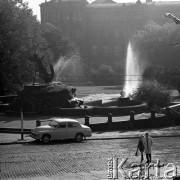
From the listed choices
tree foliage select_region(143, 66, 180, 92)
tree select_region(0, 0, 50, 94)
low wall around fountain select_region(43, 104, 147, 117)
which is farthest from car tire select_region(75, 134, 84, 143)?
tree select_region(0, 0, 50, 94)

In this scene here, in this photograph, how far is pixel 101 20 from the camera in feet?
464

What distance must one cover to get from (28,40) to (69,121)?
3422cm

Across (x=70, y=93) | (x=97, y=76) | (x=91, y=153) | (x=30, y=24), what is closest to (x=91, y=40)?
(x=97, y=76)

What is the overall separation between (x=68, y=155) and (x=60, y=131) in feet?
14.9

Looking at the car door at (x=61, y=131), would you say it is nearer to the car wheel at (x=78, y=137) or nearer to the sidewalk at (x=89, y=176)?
the car wheel at (x=78, y=137)

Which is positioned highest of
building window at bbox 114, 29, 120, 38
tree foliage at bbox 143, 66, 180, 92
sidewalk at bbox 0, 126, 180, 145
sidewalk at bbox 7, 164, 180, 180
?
building window at bbox 114, 29, 120, 38

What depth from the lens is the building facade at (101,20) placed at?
137m

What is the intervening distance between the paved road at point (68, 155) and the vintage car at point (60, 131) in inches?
17.4

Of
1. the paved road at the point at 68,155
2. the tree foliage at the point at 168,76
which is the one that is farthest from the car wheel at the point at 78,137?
the tree foliage at the point at 168,76

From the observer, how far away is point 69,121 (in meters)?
27.0

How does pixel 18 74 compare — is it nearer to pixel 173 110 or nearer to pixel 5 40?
pixel 5 40

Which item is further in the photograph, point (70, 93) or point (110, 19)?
point (110, 19)

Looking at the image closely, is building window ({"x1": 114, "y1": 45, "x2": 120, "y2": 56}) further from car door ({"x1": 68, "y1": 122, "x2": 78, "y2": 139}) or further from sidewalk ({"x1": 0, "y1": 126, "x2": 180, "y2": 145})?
car door ({"x1": 68, "y1": 122, "x2": 78, "y2": 139})

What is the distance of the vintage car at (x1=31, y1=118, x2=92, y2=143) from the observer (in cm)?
2611
